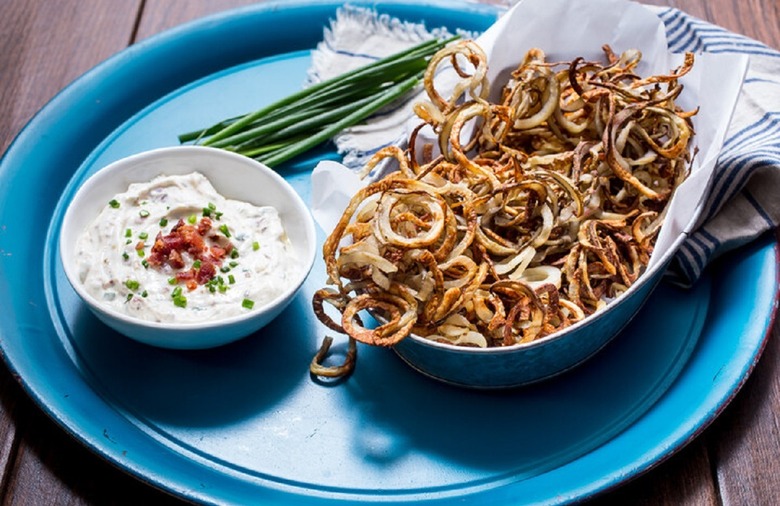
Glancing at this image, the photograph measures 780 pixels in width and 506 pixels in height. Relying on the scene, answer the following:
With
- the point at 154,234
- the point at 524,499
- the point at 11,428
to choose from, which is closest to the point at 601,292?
the point at 524,499

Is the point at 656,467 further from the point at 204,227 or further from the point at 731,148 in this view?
the point at 204,227

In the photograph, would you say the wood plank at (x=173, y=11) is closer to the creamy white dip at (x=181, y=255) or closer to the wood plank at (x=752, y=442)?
the creamy white dip at (x=181, y=255)

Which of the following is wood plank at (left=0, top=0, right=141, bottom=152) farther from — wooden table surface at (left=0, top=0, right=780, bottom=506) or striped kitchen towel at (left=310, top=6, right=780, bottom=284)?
wooden table surface at (left=0, top=0, right=780, bottom=506)

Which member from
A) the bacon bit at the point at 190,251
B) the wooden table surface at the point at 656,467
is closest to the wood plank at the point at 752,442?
the wooden table surface at the point at 656,467

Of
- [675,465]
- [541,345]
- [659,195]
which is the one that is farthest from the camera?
[659,195]

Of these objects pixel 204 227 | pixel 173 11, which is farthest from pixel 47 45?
pixel 204 227

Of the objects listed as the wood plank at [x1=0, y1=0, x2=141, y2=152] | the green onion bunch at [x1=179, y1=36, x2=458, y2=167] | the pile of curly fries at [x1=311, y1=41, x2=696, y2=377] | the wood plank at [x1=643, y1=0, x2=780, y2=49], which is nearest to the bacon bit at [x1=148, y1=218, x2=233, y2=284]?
the pile of curly fries at [x1=311, y1=41, x2=696, y2=377]

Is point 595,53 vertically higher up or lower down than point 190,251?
higher up

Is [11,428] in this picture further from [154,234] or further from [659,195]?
[659,195]
